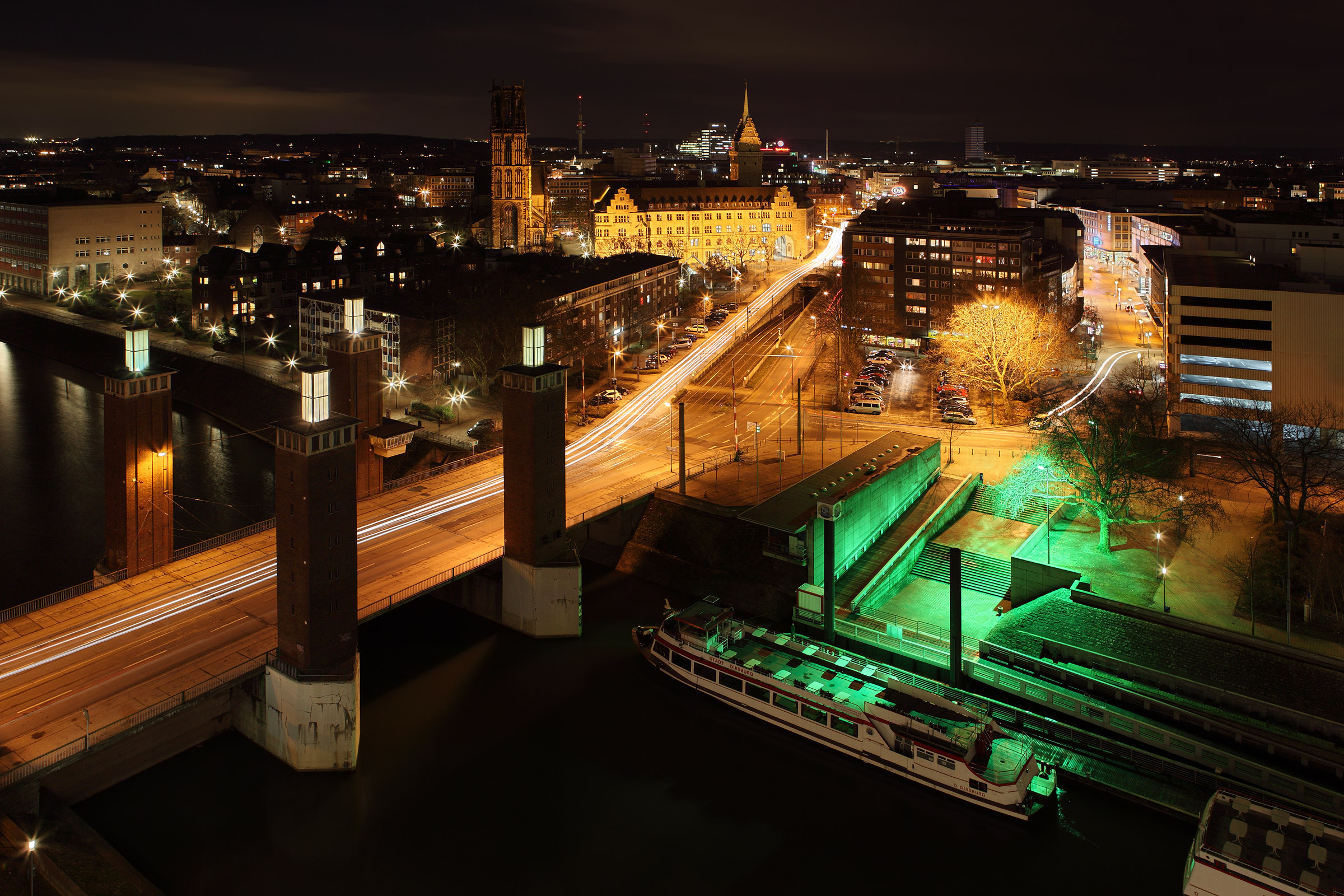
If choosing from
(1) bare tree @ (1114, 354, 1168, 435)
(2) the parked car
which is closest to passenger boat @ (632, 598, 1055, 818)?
(1) bare tree @ (1114, 354, 1168, 435)

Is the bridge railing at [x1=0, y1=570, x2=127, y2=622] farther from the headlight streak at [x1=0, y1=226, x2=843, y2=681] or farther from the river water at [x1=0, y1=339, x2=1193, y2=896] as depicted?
the river water at [x1=0, y1=339, x2=1193, y2=896]

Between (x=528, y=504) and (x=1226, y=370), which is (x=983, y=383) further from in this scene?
(x=528, y=504)

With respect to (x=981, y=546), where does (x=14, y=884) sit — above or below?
below

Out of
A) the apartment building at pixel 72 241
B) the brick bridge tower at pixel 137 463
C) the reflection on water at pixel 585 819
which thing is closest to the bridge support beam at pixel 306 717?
the reflection on water at pixel 585 819

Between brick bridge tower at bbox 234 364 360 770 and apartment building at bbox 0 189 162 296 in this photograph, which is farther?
apartment building at bbox 0 189 162 296

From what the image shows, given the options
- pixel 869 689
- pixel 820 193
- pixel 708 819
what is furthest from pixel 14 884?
pixel 820 193

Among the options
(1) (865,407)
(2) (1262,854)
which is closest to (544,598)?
(2) (1262,854)

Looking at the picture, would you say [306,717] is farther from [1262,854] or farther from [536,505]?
[1262,854]
